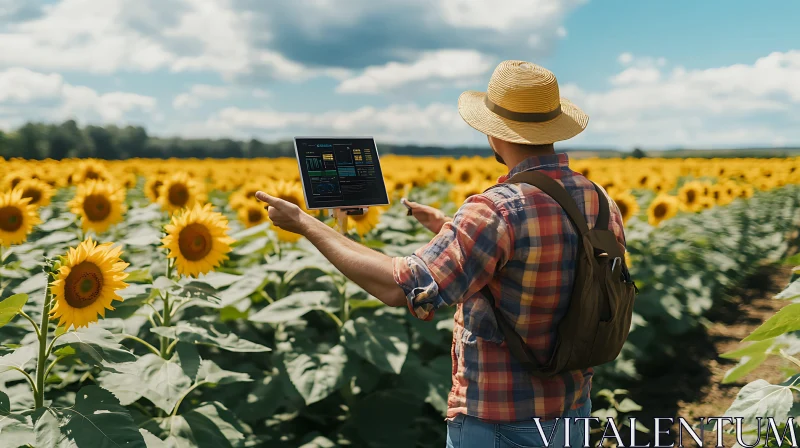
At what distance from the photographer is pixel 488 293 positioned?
92.5 inches

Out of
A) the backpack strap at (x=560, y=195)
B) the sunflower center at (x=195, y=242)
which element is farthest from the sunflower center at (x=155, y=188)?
the backpack strap at (x=560, y=195)

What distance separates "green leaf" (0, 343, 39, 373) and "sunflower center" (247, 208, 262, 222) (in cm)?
269

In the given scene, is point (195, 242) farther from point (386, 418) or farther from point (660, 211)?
point (660, 211)

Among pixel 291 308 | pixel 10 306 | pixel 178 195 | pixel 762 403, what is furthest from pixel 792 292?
pixel 178 195

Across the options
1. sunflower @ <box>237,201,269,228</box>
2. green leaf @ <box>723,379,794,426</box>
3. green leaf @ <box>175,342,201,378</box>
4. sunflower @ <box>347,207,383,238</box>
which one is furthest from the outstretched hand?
sunflower @ <box>237,201,269,228</box>

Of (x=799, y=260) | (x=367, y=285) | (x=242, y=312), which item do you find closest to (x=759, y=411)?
(x=799, y=260)

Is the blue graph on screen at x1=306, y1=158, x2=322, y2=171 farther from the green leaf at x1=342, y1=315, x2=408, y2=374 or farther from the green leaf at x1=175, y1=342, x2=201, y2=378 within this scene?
the green leaf at x1=342, y1=315, x2=408, y2=374

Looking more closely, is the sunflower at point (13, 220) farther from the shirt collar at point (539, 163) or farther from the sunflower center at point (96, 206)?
the shirt collar at point (539, 163)

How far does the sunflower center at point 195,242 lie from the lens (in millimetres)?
3461

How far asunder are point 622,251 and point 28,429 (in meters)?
2.24

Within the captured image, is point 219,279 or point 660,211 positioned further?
point 660,211

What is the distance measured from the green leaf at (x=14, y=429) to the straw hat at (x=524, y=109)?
1.96 m

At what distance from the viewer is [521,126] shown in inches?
94.6

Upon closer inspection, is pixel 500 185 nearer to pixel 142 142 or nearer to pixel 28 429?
pixel 28 429
